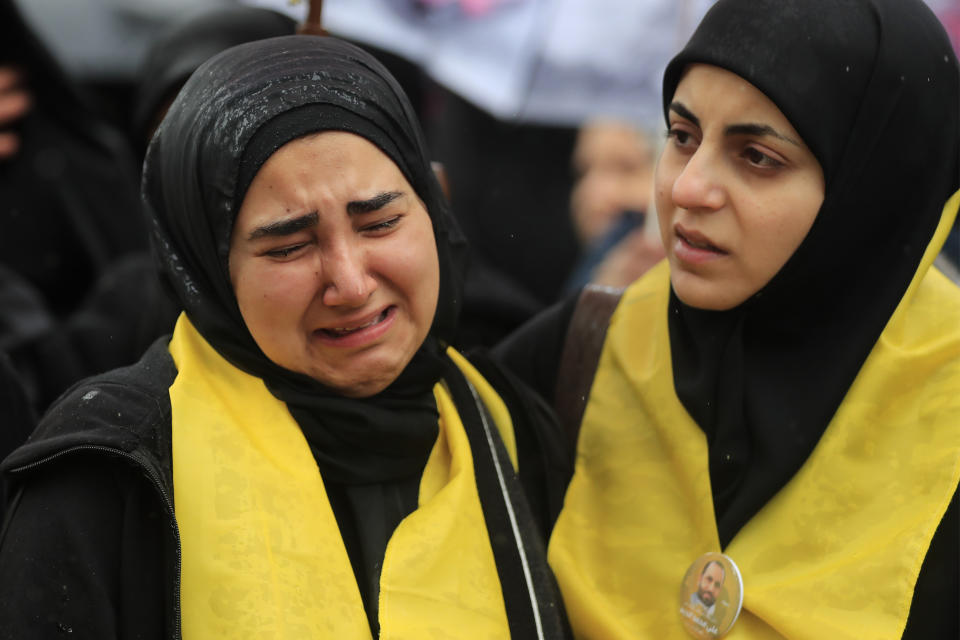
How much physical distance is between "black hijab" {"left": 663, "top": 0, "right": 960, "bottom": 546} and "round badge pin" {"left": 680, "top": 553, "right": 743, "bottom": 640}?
0.24 ft

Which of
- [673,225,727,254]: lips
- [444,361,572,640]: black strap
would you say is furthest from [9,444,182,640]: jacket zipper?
[673,225,727,254]: lips

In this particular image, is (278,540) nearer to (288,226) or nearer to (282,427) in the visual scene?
(282,427)

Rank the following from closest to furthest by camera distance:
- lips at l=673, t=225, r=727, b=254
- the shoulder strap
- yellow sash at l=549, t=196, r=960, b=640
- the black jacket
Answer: the black jacket < yellow sash at l=549, t=196, r=960, b=640 < lips at l=673, t=225, r=727, b=254 < the shoulder strap

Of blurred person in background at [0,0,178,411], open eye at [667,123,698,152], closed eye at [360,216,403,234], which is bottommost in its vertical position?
blurred person in background at [0,0,178,411]

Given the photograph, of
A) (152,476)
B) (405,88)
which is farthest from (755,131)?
Result: (405,88)

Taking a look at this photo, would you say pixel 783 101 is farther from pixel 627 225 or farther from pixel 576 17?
pixel 627 225

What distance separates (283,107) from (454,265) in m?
0.58

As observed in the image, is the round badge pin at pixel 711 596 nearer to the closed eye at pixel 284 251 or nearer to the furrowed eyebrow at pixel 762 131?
the furrowed eyebrow at pixel 762 131

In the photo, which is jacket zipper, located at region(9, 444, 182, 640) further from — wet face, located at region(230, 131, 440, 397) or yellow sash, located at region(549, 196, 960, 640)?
yellow sash, located at region(549, 196, 960, 640)

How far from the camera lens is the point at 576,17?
4.66m

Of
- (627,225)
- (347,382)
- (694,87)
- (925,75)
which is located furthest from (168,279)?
(627,225)

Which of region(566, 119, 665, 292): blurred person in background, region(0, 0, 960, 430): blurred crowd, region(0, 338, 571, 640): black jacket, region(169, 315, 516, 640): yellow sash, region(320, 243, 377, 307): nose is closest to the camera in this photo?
region(0, 338, 571, 640): black jacket

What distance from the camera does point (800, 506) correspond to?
2.60 meters

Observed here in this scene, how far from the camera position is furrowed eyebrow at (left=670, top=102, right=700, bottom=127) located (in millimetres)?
2633
